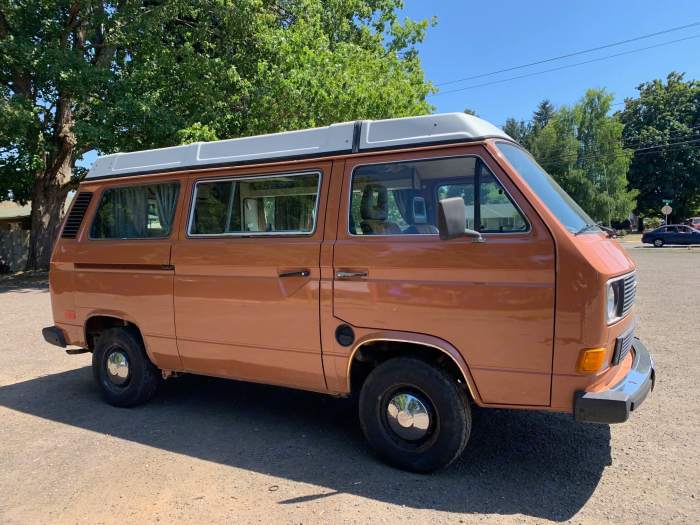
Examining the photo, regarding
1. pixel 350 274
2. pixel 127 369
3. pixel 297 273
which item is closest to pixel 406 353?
pixel 350 274

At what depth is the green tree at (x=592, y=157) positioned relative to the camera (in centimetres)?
4381

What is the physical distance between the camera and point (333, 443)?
4289 mm

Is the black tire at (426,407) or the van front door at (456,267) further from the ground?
the van front door at (456,267)

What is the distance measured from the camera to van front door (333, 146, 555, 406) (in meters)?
3.27

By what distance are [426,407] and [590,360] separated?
1.13 metres

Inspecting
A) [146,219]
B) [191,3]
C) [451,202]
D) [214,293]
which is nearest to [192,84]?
[191,3]

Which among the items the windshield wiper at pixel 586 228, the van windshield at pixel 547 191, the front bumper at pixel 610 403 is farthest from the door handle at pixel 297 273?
the front bumper at pixel 610 403

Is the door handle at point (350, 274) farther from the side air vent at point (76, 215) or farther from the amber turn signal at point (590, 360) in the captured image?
the side air vent at point (76, 215)

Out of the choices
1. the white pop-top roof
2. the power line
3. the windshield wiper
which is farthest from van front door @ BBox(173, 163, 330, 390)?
the power line

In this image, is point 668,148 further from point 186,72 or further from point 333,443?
Result: point 333,443

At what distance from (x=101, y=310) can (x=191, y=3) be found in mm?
12426

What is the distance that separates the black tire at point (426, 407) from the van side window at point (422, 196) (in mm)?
991

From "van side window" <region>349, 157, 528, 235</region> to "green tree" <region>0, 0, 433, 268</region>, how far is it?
9409 millimetres

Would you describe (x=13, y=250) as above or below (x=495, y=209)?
below
